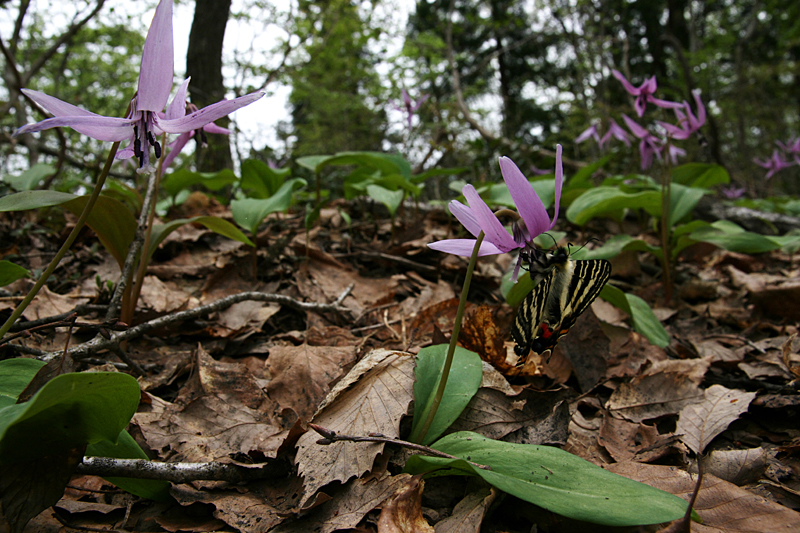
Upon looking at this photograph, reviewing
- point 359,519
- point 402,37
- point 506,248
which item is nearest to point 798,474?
point 506,248

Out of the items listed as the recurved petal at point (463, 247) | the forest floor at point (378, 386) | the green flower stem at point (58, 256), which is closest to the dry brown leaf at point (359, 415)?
the forest floor at point (378, 386)

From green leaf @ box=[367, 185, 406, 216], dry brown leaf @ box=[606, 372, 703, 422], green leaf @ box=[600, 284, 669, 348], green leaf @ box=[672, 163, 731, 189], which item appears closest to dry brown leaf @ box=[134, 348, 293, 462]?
dry brown leaf @ box=[606, 372, 703, 422]

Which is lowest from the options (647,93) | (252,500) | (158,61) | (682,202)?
(252,500)

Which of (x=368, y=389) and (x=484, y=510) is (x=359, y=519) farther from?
(x=368, y=389)

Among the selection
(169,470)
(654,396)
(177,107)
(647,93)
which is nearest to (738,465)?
(654,396)

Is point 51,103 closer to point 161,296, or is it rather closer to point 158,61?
point 158,61

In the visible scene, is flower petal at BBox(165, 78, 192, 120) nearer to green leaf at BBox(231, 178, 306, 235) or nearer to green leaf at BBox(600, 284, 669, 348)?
green leaf at BBox(231, 178, 306, 235)
